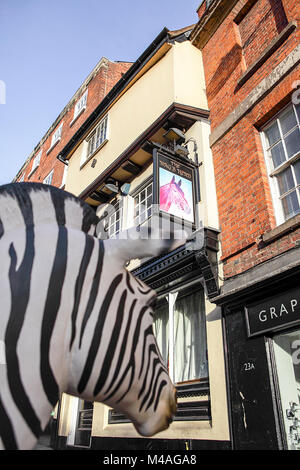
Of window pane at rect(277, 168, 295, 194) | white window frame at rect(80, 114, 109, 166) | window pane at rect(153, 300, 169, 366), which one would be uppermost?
white window frame at rect(80, 114, 109, 166)

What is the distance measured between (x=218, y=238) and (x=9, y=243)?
18.5ft

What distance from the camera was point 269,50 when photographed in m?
6.77

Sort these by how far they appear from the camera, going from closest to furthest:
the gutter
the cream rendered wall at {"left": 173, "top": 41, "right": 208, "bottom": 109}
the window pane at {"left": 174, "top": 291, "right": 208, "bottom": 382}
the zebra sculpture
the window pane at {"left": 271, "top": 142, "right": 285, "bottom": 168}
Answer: the zebra sculpture → the window pane at {"left": 271, "top": 142, "right": 285, "bottom": 168} → the window pane at {"left": 174, "top": 291, "right": 208, "bottom": 382} → the cream rendered wall at {"left": 173, "top": 41, "right": 208, "bottom": 109} → the gutter

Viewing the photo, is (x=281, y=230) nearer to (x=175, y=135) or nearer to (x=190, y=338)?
(x=190, y=338)

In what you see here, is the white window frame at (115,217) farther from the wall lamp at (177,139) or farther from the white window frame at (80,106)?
the white window frame at (80,106)

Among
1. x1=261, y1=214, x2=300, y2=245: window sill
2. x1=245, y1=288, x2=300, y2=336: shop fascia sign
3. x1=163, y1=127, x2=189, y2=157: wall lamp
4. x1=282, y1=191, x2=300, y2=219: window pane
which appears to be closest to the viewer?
x1=245, y1=288, x2=300, y2=336: shop fascia sign

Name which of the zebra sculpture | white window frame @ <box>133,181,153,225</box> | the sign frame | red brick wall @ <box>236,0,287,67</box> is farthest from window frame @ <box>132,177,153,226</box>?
the zebra sculpture

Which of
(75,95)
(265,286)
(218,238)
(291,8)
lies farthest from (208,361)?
(75,95)

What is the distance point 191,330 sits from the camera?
6941 millimetres

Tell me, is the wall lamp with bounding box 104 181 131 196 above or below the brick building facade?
above

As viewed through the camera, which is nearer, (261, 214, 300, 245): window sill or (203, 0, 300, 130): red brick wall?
(261, 214, 300, 245): window sill

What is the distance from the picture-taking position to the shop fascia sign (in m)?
4.71

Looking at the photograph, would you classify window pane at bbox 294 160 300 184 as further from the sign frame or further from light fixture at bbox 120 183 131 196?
light fixture at bbox 120 183 131 196

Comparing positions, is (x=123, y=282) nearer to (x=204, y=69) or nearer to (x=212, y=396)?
(x=212, y=396)
